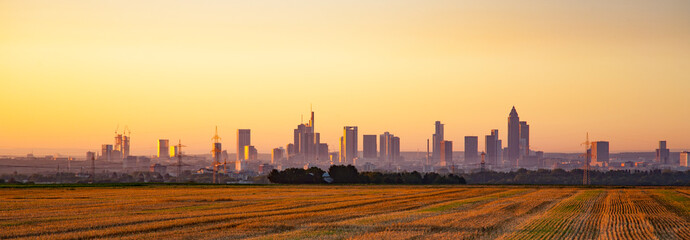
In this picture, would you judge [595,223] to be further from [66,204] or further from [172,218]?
[66,204]

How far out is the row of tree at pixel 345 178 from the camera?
529ft

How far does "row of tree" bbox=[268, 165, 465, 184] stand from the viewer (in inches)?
6348

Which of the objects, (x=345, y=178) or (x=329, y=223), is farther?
(x=345, y=178)

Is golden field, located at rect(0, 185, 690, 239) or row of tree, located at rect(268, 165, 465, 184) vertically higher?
golden field, located at rect(0, 185, 690, 239)

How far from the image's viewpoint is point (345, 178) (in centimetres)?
16875

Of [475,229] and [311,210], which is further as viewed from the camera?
[311,210]

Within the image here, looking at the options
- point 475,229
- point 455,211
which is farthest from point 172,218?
point 455,211

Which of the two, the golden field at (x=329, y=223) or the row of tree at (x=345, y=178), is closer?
the golden field at (x=329, y=223)

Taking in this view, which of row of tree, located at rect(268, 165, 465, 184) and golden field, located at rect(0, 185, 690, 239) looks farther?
row of tree, located at rect(268, 165, 465, 184)

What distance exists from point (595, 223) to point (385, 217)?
12.7 metres

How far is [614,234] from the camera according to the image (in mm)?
36156

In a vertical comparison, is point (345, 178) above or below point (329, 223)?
below

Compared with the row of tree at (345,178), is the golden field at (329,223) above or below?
above

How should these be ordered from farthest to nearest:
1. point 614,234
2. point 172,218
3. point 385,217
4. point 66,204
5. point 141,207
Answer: point 66,204, point 141,207, point 385,217, point 172,218, point 614,234
